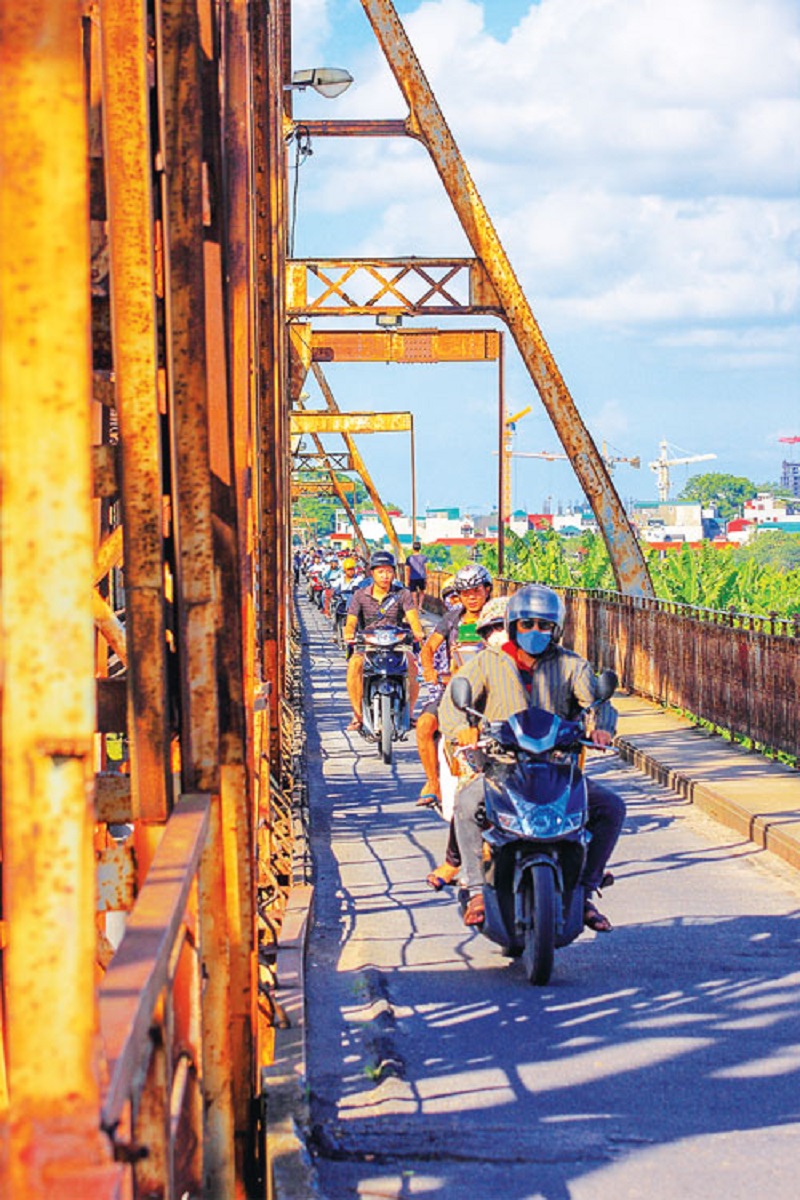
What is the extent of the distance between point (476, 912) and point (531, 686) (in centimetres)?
108

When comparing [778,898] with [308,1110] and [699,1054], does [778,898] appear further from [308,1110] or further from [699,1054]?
[308,1110]

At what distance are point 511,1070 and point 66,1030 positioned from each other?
482 cm

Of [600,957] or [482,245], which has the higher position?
[482,245]

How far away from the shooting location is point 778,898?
10.5m

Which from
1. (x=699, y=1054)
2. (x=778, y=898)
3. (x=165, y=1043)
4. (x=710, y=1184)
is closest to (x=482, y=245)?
(x=778, y=898)

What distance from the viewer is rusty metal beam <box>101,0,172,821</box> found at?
4.08m

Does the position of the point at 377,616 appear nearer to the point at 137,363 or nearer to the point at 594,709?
the point at 594,709

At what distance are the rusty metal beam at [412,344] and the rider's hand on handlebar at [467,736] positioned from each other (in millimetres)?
18554

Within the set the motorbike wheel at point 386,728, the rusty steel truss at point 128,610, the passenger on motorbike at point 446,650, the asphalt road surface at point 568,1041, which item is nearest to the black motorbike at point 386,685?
the motorbike wheel at point 386,728

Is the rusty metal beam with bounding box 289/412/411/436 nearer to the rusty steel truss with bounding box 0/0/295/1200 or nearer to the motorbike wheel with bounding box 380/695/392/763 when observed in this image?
the motorbike wheel with bounding box 380/695/392/763

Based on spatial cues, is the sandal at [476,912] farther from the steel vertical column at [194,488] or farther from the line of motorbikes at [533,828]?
the steel vertical column at [194,488]

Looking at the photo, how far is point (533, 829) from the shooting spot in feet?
26.9

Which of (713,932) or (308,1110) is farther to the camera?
(713,932)

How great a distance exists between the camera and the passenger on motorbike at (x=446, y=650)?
36.2 feet
